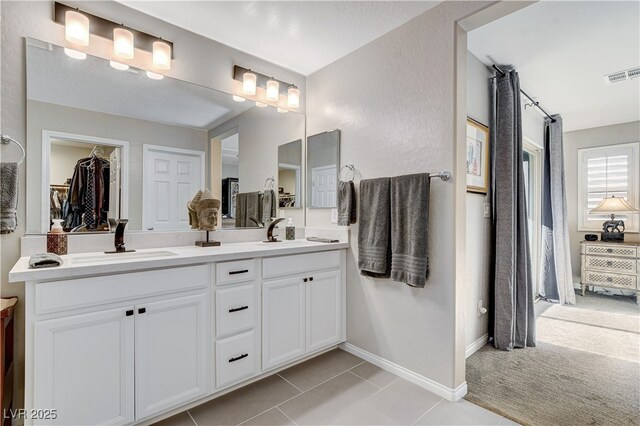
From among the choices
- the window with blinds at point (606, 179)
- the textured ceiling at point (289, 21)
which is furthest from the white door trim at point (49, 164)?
the window with blinds at point (606, 179)

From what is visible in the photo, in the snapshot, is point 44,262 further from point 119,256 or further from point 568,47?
point 568,47

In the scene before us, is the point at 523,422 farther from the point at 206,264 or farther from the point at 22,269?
the point at 22,269

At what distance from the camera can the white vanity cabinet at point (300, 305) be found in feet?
6.72

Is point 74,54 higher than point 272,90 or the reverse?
the reverse

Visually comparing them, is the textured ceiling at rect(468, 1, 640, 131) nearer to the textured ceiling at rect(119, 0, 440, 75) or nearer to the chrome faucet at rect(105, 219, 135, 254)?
the textured ceiling at rect(119, 0, 440, 75)

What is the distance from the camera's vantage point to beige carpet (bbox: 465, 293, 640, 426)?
5.81 ft

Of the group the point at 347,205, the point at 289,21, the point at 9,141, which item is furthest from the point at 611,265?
the point at 9,141

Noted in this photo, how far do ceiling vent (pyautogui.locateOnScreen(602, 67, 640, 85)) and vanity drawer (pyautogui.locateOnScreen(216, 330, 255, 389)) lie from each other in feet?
12.9

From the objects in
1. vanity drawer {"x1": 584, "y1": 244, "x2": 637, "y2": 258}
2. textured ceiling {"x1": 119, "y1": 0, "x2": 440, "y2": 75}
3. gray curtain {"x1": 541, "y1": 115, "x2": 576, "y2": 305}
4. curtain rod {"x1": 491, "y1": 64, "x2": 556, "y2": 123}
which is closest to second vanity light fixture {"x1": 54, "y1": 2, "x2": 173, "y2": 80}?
textured ceiling {"x1": 119, "y1": 0, "x2": 440, "y2": 75}

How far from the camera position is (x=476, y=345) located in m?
2.60

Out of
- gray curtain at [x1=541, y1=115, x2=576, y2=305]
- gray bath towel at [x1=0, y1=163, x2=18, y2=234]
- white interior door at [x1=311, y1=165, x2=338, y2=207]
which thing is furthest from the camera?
gray curtain at [x1=541, y1=115, x2=576, y2=305]

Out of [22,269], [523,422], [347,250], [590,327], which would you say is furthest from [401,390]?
[590,327]

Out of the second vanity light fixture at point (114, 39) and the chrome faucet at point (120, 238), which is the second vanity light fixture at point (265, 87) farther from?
the chrome faucet at point (120, 238)

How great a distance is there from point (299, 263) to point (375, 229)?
61 centimetres
